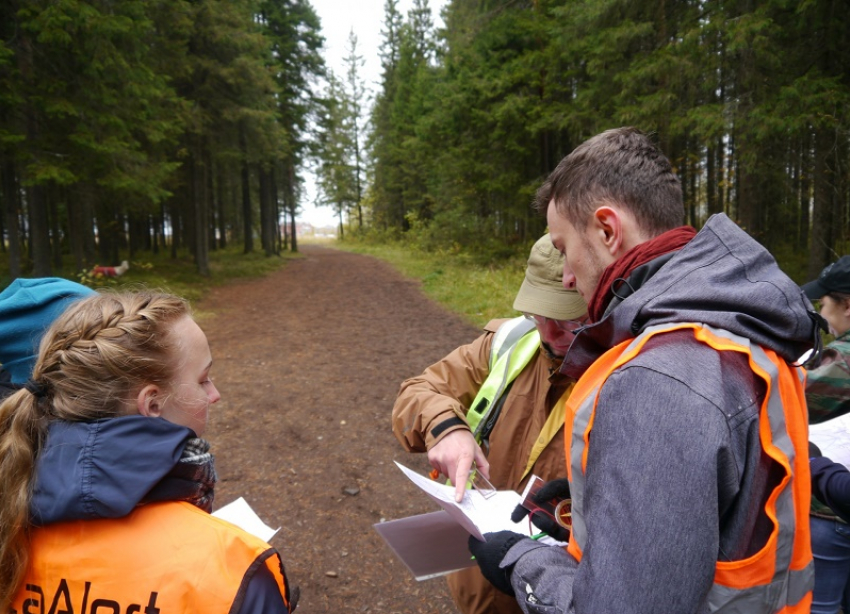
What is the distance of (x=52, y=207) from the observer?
2292cm

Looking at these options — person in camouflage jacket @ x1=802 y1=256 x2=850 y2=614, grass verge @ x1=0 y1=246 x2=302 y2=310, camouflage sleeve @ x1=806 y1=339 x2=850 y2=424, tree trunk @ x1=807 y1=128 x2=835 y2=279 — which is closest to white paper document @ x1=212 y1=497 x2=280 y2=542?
person in camouflage jacket @ x1=802 y1=256 x2=850 y2=614

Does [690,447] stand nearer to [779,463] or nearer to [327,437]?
[779,463]

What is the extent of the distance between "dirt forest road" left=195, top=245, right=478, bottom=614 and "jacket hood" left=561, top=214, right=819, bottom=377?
10.2 feet

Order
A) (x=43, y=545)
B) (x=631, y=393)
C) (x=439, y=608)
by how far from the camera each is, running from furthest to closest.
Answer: (x=439, y=608) < (x=43, y=545) < (x=631, y=393)

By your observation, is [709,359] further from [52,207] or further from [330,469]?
[52,207]

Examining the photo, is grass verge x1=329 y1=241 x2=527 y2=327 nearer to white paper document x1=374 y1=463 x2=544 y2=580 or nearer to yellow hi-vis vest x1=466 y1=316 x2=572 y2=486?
yellow hi-vis vest x1=466 y1=316 x2=572 y2=486

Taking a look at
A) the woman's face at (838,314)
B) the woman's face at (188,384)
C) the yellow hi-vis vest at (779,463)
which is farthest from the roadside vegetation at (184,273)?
the yellow hi-vis vest at (779,463)

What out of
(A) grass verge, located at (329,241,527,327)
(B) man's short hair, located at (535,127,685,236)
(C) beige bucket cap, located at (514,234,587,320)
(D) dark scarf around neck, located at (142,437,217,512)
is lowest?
(A) grass verge, located at (329,241,527,327)

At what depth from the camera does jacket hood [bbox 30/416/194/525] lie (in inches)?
51.1

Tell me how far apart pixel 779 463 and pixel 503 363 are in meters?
1.37

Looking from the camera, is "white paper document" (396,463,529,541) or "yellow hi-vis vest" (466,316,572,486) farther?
"yellow hi-vis vest" (466,316,572,486)

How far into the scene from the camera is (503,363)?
93.7 inches

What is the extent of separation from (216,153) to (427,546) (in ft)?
68.1

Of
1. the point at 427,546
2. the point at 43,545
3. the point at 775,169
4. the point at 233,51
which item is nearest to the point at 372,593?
the point at 427,546
